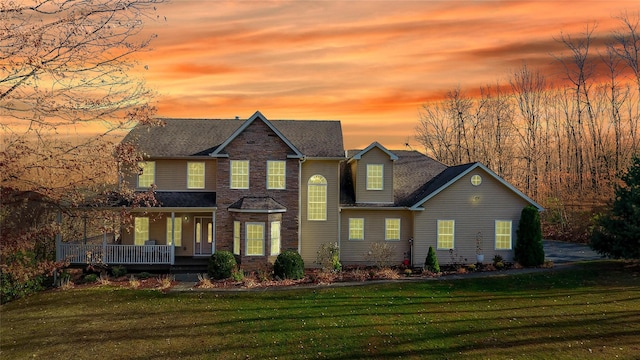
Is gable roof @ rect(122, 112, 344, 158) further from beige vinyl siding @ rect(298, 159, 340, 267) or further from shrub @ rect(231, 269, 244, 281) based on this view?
shrub @ rect(231, 269, 244, 281)

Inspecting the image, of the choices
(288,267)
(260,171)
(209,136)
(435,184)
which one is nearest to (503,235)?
(435,184)

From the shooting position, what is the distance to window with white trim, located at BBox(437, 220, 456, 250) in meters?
27.8

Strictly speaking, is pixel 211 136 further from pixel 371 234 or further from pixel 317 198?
pixel 371 234

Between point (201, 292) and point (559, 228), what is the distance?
104 ft

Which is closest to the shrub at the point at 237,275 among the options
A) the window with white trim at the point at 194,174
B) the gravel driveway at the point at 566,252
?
the window with white trim at the point at 194,174

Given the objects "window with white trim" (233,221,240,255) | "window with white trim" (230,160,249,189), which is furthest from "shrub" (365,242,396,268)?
"window with white trim" (230,160,249,189)

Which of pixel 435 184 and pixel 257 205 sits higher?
pixel 435 184

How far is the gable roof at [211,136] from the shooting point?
28.0m

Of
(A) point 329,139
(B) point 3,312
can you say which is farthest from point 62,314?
(A) point 329,139

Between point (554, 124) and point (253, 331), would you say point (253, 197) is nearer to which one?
point (253, 331)

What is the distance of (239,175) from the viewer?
1066 inches

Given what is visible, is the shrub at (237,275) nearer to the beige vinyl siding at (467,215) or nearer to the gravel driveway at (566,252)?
the beige vinyl siding at (467,215)

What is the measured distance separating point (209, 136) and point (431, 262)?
14064 millimetres

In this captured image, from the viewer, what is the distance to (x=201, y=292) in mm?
22516
